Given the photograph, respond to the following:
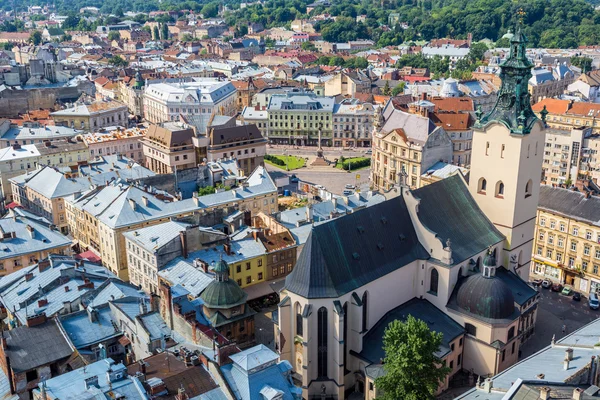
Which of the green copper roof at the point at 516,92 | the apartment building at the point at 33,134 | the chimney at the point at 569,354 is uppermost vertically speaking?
the green copper roof at the point at 516,92

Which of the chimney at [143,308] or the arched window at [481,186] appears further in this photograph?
the arched window at [481,186]

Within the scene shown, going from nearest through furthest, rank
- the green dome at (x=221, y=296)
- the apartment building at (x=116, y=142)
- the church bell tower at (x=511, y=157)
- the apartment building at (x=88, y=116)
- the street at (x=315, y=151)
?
the green dome at (x=221, y=296), the church bell tower at (x=511, y=157), the apartment building at (x=116, y=142), the apartment building at (x=88, y=116), the street at (x=315, y=151)

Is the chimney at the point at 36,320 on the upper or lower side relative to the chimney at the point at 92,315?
upper

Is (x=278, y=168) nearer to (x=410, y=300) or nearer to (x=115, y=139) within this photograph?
(x=115, y=139)

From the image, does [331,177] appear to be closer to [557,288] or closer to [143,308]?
[557,288]

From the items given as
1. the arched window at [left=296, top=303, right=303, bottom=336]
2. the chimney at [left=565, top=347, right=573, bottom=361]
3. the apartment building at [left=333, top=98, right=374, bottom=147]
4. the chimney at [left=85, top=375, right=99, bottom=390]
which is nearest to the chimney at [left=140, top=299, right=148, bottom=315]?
the chimney at [left=85, top=375, right=99, bottom=390]

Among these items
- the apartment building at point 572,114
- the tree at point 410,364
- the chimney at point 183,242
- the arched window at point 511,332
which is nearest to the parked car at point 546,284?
the arched window at point 511,332

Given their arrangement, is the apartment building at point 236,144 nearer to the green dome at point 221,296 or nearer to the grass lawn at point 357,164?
the grass lawn at point 357,164

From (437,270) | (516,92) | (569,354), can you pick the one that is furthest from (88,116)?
(569,354)
